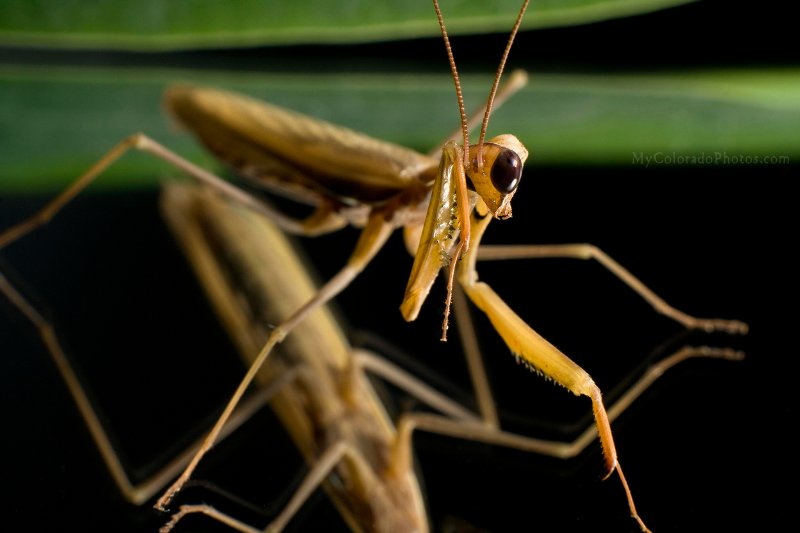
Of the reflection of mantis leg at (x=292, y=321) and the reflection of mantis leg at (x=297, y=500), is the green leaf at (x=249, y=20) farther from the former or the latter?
the reflection of mantis leg at (x=297, y=500)

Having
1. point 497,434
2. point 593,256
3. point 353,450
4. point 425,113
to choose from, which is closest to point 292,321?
point 353,450

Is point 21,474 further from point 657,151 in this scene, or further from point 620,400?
point 657,151

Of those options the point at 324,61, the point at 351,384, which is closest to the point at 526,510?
the point at 351,384

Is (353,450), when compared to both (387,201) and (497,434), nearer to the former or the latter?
(497,434)

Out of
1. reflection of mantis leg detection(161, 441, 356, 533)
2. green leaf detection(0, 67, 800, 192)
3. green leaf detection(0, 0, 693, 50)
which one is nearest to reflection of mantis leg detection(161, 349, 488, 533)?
reflection of mantis leg detection(161, 441, 356, 533)

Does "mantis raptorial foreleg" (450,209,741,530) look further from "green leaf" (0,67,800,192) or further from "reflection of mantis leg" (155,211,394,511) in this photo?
"green leaf" (0,67,800,192)
